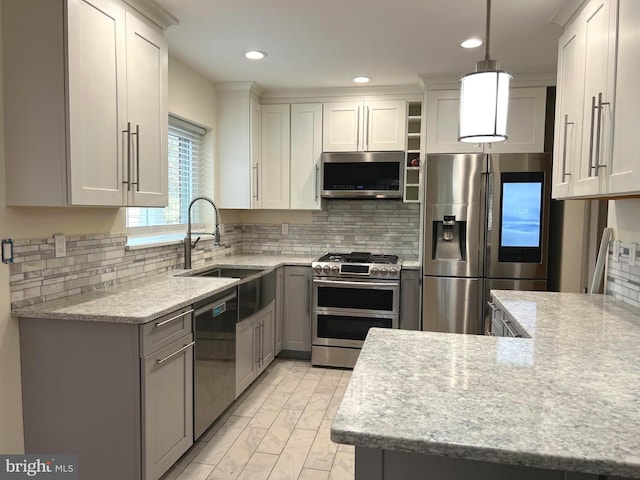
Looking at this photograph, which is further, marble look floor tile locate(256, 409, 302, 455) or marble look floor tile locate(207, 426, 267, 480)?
marble look floor tile locate(256, 409, 302, 455)

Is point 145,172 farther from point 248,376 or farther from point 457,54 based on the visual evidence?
point 457,54

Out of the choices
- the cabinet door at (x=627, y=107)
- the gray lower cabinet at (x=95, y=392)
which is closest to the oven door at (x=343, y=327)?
the gray lower cabinet at (x=95, y=392)

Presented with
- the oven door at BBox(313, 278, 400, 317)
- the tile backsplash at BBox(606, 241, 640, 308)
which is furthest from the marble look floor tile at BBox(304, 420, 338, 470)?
the tile backsplash at BBox(606, 241, 640, 308)

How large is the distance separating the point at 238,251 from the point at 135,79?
2.38 meters

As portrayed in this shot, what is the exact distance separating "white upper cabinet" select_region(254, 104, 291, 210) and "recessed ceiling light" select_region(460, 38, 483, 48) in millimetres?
1764

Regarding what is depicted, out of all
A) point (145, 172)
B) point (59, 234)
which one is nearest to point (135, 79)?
point (145, 172)

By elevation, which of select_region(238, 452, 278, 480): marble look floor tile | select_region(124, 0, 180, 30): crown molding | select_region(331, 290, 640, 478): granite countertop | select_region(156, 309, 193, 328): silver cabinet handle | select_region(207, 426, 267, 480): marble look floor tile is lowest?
select_region(238, 452, 278, 480): marble look floor tile

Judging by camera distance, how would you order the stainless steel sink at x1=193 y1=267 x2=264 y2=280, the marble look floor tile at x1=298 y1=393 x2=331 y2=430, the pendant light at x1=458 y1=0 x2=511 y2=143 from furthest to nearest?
the stainless steel sink at x1=193 y1=267 x2=264 y2=280 < the marble look floor tile at x1=298 y1=393 x2=331 y2=430 < the pendant light at x1=458 y1=0 x2=511 y2=143

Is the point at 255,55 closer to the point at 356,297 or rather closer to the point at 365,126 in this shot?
the point at 365,126

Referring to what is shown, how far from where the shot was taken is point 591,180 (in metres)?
1.88

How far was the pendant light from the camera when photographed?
4.79 ft

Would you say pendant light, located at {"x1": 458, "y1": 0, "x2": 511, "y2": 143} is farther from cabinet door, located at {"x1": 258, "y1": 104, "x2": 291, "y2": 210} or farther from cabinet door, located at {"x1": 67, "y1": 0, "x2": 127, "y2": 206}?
cabinet door, located at {"x1": 258, "y1": 104, "x2": 291, "y2": 210}

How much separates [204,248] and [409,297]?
1786 millimetres

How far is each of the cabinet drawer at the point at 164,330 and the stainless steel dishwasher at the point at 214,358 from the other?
0.10 metres
